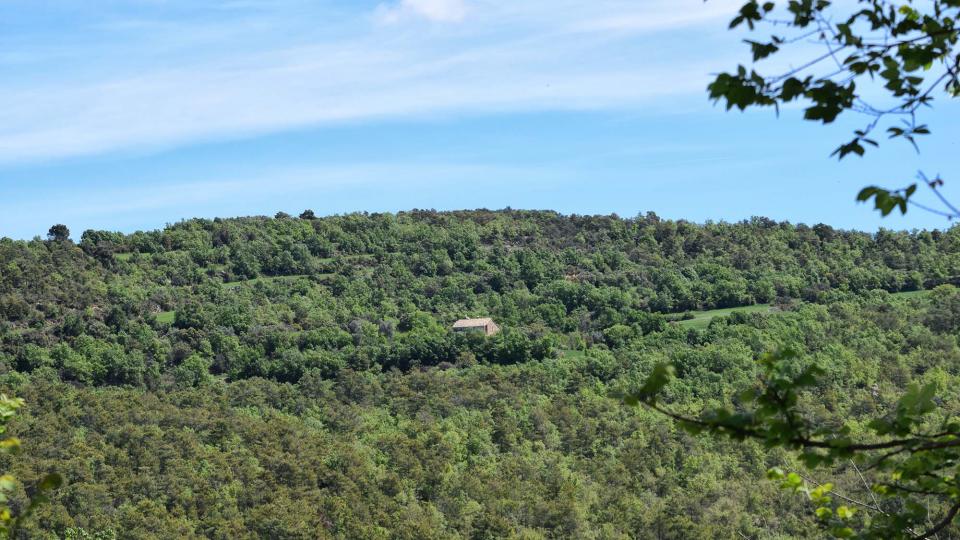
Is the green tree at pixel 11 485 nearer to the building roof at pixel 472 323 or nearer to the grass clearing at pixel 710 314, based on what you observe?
the building roof at pixel 472 323

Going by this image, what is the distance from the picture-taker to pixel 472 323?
76875 mm

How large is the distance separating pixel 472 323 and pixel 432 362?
6140 mm

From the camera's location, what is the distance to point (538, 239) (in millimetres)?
92875

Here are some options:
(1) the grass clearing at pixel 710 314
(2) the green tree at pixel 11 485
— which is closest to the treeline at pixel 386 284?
(1) the grass clearing at pixel 710 314

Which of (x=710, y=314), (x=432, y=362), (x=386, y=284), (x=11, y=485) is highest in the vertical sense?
(x=11, y=485)

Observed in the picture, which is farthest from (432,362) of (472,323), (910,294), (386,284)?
(910,294)

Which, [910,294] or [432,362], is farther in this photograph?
[910,294]

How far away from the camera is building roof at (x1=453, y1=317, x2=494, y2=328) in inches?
3000

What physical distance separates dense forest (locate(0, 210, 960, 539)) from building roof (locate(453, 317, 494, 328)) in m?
A: 0.92

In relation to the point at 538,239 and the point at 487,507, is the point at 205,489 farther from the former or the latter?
the point at 538,239

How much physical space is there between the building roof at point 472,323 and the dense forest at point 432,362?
3.02 ft

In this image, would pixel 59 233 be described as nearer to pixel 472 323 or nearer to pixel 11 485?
pixel 472 323

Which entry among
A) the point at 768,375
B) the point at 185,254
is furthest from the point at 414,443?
the point at 768,375

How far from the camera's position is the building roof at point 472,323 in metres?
76.2
